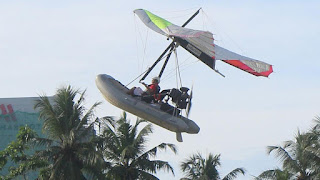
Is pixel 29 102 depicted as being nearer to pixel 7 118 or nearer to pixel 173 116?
pixel 7 118

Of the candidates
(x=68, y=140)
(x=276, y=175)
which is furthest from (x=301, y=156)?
(x=68, y=140)

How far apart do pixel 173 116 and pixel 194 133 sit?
105 centimetres

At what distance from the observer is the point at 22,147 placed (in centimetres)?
3688

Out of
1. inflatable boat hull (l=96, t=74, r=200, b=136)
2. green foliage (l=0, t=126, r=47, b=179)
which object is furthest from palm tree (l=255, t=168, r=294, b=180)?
inflatable boat hull (l=96, t=74, r=200, b=136)

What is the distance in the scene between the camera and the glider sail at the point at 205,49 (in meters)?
29.4

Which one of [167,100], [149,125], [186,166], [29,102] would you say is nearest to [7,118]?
[29,102]

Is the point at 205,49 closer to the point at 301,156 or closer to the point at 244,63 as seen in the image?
the point at 244,63

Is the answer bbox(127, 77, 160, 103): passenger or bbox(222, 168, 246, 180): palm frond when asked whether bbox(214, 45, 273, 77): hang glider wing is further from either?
bbox(222, 168, 246, 180): palm frond

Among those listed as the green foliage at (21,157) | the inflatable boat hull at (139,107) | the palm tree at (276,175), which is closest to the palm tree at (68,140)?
the green foliage at (21,157)

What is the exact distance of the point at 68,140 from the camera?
38.6m

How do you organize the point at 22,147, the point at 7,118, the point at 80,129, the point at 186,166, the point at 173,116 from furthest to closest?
1. the point at 7,118
2. the point at 186,166
3. the point at 80,129
4. the point at 22,147
5. the point at 173,116

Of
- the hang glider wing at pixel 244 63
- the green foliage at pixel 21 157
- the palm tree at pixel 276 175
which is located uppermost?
the hang glider wing at pixel 244 63

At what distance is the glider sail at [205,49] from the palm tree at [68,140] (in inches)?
338

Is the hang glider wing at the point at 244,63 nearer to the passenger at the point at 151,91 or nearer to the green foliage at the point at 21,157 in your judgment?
the passenger at the point at 151,91
